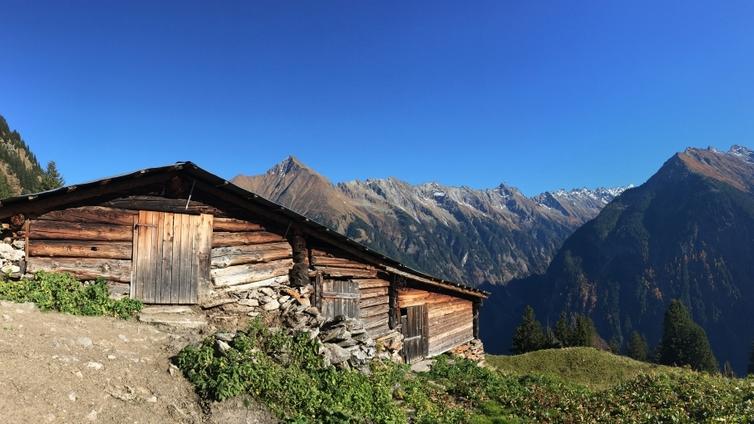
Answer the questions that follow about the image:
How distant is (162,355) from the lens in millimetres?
10180

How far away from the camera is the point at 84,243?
12.6 metres

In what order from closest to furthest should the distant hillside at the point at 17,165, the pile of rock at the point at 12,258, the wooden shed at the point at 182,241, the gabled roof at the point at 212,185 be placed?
the pile of rock at the point at 12,258 → the gabled roof at the point at 212,185 → the wooden shed at the point at 182,241 → the distant hillside at the point at 17,165

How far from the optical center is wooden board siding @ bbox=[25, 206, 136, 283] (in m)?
12.1

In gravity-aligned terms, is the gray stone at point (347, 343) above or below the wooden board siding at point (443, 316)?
above

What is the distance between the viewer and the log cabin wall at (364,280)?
1744cm

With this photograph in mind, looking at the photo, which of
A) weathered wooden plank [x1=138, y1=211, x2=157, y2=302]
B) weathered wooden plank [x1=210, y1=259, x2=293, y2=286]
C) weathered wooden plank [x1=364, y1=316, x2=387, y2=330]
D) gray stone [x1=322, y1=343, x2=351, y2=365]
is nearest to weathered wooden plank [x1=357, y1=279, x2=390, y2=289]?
weathered wooden plank [x1=364, y1=316, x2=387, y2=330]

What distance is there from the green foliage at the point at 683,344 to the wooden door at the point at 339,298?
64.9 m

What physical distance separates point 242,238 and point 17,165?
509 feet

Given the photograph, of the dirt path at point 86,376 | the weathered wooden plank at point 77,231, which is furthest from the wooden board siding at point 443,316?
the dirt path at point 86,376

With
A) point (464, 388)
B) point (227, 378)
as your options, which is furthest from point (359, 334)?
point (227, 378)

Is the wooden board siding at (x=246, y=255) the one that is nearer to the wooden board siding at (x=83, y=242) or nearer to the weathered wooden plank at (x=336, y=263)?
the weathered wooden plank at (x=336, y=263)

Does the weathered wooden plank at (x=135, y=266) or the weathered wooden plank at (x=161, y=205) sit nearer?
the weathered wooden plank at (x=135, y=266)

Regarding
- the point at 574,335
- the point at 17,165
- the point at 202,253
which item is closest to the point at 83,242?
the point at 202,253

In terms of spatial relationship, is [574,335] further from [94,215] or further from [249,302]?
[94,215]
